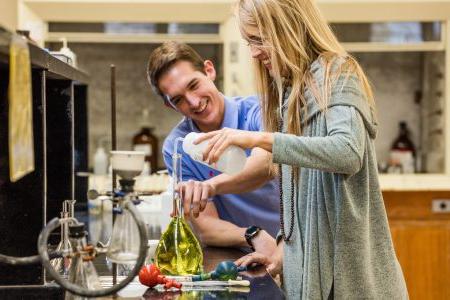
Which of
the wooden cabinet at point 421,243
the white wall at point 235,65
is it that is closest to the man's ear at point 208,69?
the white wall at point 235,65

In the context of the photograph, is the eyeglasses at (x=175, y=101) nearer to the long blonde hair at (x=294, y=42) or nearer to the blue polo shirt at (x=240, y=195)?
the blue polo shirt at (x=240, y=195)

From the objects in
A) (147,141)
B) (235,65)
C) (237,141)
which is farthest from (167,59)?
(147,141)

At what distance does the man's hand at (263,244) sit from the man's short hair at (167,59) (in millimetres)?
588

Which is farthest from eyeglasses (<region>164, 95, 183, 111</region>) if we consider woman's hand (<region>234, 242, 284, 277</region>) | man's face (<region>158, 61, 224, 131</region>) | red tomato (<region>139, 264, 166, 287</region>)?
red tomato (<region>139, 264, 166, 287</region>)

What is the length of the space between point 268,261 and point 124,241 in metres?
0.69

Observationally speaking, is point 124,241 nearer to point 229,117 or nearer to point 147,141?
point 229,117

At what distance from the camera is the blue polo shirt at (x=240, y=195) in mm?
2383

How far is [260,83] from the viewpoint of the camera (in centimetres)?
175

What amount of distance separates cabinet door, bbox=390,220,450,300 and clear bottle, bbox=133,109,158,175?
57.0 inches

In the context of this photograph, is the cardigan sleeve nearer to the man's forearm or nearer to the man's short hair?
the man's forearm

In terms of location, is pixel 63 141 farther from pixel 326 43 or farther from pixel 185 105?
pixel 326 43

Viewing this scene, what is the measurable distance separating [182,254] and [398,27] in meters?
3.21

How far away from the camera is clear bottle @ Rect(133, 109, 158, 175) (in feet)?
14.7

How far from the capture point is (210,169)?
2.37 meters
